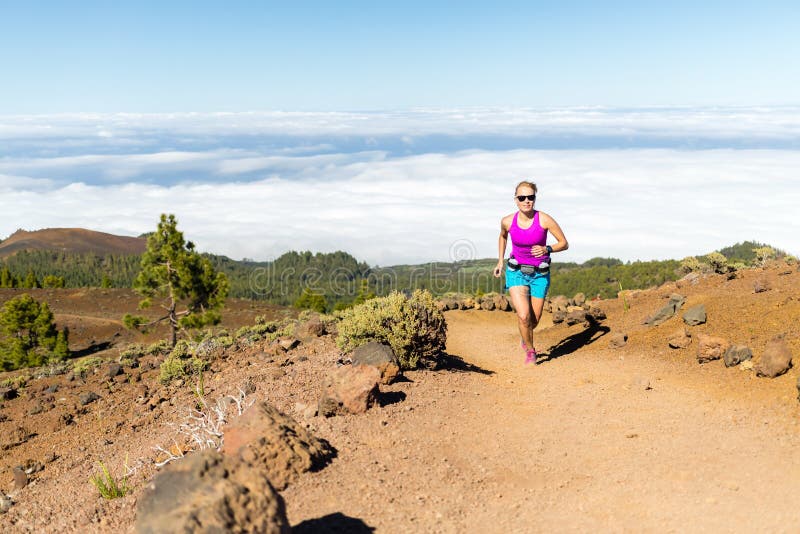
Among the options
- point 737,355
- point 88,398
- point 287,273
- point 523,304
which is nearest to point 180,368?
point 88,398

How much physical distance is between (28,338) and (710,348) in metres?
42.1

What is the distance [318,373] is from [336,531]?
4.29 m

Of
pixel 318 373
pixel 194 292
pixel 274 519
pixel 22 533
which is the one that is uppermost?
pixel 274 519

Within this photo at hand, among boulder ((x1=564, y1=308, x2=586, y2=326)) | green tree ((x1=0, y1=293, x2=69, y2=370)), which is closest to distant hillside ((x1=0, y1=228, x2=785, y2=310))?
green tree ((x1=0, y1=293, x2=69, y2=370))

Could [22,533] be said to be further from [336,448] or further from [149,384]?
[149,384]

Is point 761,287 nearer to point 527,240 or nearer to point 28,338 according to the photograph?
point 527,240

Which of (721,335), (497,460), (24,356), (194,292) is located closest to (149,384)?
(497,460)

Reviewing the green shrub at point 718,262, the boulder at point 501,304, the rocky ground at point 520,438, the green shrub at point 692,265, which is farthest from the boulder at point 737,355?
the boulder at point 501,304

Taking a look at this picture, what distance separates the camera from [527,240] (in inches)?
322

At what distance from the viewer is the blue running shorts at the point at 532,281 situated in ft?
27.5

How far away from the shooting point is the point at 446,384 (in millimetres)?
7504

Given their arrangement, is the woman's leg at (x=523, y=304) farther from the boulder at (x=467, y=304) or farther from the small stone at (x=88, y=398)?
the small stone at (x=88, y=398)

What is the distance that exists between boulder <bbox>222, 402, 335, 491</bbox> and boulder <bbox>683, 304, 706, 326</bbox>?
6868 mm

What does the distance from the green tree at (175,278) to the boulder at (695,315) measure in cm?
1921
